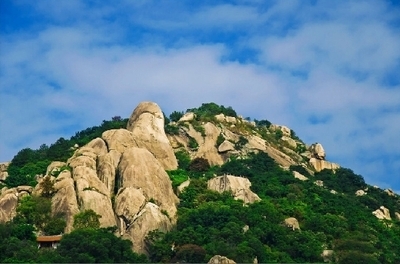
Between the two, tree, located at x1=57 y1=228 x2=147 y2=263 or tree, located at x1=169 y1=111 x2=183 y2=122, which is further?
tree, located at x1=169 y1=111 x2=183 y2=122

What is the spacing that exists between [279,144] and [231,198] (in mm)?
19009

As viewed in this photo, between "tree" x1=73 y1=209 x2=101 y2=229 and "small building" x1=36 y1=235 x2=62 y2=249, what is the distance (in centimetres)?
131

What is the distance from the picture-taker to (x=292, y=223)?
4775 centimetres

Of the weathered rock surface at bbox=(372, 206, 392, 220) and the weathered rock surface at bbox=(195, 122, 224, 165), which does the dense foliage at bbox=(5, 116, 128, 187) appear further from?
the weathered rock surface at bbox=(372, 206, 392, 220)

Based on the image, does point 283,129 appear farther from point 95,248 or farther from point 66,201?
point 95,248

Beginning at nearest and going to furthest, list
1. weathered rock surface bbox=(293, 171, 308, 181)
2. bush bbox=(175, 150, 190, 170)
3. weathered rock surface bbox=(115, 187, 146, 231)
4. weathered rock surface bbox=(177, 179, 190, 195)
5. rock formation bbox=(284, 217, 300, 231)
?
weathered rock surface bbox=(115, 187, 146, 231) < rock formation bbox=(284, 217, 300, 231) < weathered rock surface bbox=(177, 179, 190, 195) < bush bbox=(175, 150, 190, 170) < weathered rock surface bbox=(293, 171, 308, 181)

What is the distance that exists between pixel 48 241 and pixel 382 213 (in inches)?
984

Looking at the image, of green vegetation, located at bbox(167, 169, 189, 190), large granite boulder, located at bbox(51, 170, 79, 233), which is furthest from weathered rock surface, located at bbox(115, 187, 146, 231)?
Answer: green vegetation, located at bbox(167, 169, 189, 190)

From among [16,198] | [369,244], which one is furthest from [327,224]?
[16,198]

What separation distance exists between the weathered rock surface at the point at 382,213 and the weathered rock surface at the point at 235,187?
9.38 meters

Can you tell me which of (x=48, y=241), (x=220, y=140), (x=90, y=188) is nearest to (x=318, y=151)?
(x=220, y=140)

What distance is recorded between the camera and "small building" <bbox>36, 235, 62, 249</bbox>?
42.4m

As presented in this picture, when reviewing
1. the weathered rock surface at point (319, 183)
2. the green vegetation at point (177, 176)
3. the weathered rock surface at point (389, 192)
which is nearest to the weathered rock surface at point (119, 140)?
the green vegetation at point (177, 176)

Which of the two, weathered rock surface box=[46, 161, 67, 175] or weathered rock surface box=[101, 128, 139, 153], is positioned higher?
weathered rock surface box=[101, 128, 139, 153]
